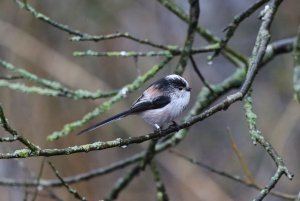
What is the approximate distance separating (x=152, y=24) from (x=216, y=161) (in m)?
2.50

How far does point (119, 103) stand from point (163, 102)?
3851mm

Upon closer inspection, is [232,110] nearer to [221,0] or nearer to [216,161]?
[216,161]

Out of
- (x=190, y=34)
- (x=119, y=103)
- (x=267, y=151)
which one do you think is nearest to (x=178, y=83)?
(x=190, y=34)

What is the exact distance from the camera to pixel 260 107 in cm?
806

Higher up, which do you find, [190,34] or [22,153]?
[190,34]

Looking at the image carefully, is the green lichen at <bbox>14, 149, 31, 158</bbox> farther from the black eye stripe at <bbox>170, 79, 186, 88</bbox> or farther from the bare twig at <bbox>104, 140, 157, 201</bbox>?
the bare twig at <bbox>104, 140, 157, 201</bbox>

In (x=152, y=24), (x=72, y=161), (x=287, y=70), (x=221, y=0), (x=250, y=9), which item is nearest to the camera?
(x=250, y=9)

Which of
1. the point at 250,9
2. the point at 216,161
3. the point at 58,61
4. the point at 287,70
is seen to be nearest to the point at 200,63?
the point at 216,161

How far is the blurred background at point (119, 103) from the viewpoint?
21.0 ft

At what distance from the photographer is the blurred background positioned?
252 inches

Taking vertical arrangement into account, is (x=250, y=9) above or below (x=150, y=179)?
below

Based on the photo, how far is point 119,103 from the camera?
706cm

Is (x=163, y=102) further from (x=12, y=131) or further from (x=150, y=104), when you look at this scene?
(x=12, y=131)

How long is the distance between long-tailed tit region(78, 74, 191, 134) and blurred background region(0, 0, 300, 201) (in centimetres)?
302
